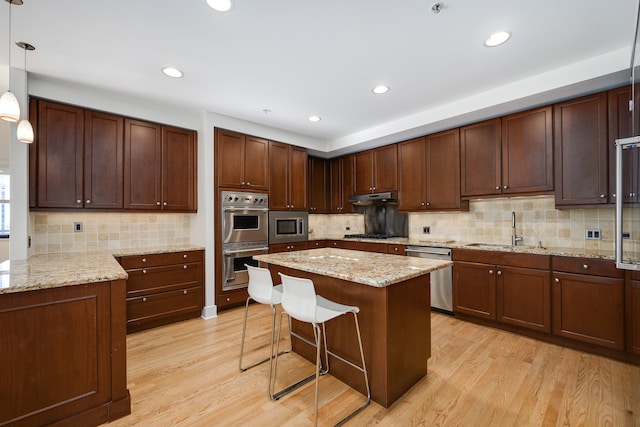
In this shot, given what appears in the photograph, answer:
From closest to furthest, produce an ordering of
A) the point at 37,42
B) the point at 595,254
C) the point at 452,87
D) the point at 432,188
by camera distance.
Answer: the point at 37,42 → the point at 595,254 → the point at 452,87 → the point at 432,188

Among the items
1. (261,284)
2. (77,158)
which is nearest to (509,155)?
(261,284)

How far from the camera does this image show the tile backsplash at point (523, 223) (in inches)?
113

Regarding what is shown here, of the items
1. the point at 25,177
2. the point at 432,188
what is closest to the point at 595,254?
the point at 432,188

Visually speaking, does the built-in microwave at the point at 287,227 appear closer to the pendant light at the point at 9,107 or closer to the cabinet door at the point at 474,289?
the cabinet door at the point at 474,289

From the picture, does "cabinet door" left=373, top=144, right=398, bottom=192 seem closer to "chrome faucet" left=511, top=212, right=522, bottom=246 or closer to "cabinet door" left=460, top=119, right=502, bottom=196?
"cabinet door" left=460, top=119, right=502, bottom=196

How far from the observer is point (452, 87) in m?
2.94

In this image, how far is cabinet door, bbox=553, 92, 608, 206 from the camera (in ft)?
8.36

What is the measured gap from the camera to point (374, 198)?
4.41m

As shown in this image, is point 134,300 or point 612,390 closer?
point 612,390

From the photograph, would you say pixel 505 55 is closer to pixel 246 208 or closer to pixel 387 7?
pixel 387 7

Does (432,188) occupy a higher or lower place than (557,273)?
higher

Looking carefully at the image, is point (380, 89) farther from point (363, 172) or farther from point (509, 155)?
point (363, 172)

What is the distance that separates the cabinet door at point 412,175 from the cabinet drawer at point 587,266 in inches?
62.4

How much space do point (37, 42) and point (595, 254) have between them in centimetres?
491
